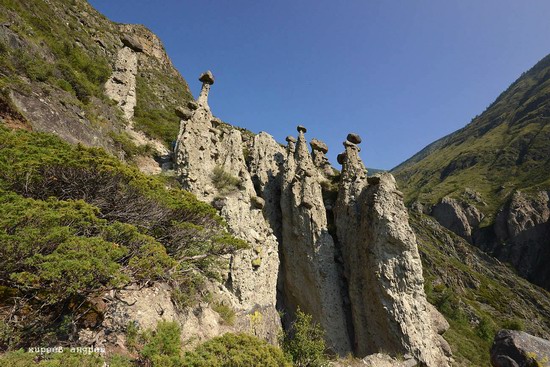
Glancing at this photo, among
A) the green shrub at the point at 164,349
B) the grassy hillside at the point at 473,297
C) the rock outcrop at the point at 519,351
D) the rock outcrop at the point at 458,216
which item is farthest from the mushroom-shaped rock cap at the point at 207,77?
the rock outcrop at the point at 458,216

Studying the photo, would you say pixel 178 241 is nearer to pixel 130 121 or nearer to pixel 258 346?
pixel 258 346

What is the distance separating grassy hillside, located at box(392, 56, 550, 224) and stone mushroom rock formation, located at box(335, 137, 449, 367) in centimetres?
9069

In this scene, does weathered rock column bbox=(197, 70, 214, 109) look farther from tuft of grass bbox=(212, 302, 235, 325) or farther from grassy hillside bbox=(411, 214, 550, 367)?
grassy hillside bbox=(411, 214, 550, 367)

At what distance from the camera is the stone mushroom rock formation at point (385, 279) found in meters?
15.2

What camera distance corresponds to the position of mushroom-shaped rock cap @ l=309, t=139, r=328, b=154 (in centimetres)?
2903

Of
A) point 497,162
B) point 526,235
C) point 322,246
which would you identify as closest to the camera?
point 322,246

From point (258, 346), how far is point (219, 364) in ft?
4.64

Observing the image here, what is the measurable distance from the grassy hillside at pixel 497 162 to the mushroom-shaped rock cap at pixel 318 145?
85073 millimetres

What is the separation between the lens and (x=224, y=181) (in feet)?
64.0

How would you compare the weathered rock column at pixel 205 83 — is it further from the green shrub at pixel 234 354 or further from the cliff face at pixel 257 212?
the green shrub at pixel 234 354

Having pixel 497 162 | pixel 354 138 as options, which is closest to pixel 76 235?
pixel 354 138

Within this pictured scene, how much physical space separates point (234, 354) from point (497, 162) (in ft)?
440

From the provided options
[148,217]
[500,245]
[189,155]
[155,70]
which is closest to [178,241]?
[148,217]

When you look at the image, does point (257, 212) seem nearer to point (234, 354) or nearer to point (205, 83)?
point (205, 83)
